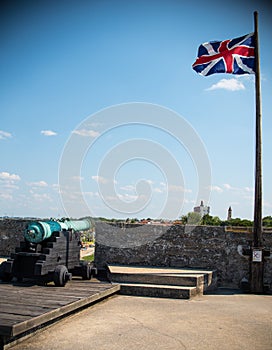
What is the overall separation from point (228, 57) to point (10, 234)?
7.52 metres

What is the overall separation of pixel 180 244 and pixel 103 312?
12.4 feet

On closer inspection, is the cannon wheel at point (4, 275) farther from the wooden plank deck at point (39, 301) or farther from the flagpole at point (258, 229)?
the flagpole at point (258, 229)

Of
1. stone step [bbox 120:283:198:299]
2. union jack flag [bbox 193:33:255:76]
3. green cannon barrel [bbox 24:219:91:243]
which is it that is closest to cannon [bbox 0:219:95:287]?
green cannon barrel [bbox 24:219:91:243]

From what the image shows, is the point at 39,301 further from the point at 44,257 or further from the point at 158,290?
the point at 158,290

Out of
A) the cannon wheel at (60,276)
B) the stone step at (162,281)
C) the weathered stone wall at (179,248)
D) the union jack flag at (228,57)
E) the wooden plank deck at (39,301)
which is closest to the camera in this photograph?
the wooden plank deck at (39,301)

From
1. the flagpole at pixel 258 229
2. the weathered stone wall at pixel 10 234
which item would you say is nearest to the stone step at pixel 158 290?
the flagpole at pixel 258 229

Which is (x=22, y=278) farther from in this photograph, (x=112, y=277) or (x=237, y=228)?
(x=237, y=228)

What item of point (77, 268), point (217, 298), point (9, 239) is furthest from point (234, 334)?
point (9, 239)

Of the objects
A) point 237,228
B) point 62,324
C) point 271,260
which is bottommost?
point 62,324

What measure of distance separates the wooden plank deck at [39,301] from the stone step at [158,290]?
0.77 ft

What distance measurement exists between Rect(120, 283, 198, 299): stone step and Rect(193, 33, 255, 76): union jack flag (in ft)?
16.0

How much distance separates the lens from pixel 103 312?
660 cm

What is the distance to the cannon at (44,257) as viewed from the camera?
301 inches

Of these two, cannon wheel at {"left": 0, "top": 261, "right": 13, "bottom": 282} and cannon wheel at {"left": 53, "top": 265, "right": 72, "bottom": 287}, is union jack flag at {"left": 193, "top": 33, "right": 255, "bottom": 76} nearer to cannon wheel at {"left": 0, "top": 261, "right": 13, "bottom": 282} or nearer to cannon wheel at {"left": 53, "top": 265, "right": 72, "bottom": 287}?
cannon wheel at {"left": 53, "top": 265, "right": 72, "bottom": 287}
